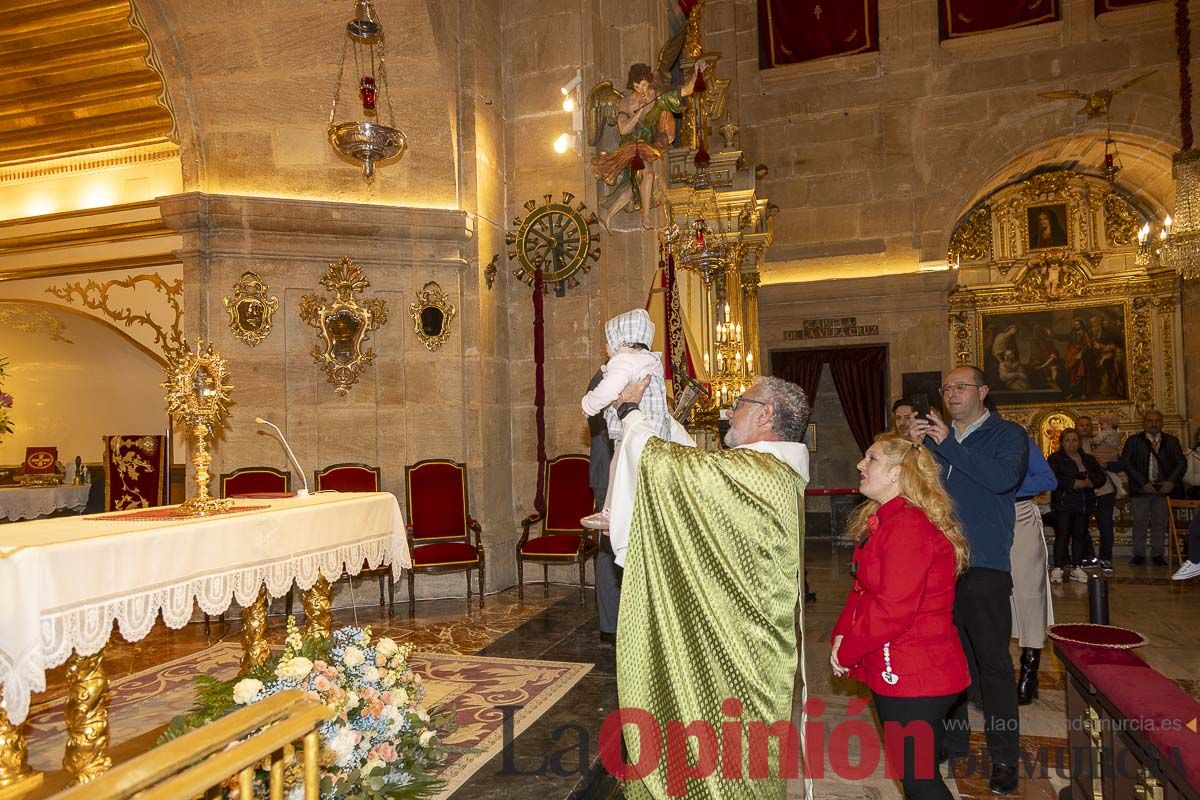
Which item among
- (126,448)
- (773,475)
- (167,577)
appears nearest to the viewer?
(773,475)

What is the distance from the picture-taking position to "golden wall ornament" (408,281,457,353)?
7480 millimetres

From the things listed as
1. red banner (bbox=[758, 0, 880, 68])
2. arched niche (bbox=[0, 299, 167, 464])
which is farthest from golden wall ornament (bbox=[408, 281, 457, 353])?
red banner (bbox=[758, 0, 880, 68])

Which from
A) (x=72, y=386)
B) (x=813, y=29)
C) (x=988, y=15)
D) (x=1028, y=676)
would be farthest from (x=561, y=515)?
(x=988, y=15)

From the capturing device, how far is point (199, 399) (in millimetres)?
4207

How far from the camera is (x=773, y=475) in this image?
97.0 inches

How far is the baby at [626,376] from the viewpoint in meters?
2.75

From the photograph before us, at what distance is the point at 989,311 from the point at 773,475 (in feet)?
42.4

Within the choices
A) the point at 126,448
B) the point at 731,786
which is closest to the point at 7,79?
the point at 126,448

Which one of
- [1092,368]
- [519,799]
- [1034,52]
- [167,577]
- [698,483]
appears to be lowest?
[519,799]

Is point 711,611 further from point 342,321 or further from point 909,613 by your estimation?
point 342,321

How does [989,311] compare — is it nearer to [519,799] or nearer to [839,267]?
[839,267]

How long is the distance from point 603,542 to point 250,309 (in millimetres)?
4543

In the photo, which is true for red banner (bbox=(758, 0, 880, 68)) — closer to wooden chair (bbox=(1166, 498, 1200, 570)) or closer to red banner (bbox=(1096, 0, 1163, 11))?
red banner (bbox=(1096, 0, 1163, 11))

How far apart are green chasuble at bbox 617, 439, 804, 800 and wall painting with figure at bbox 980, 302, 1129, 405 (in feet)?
40.9
